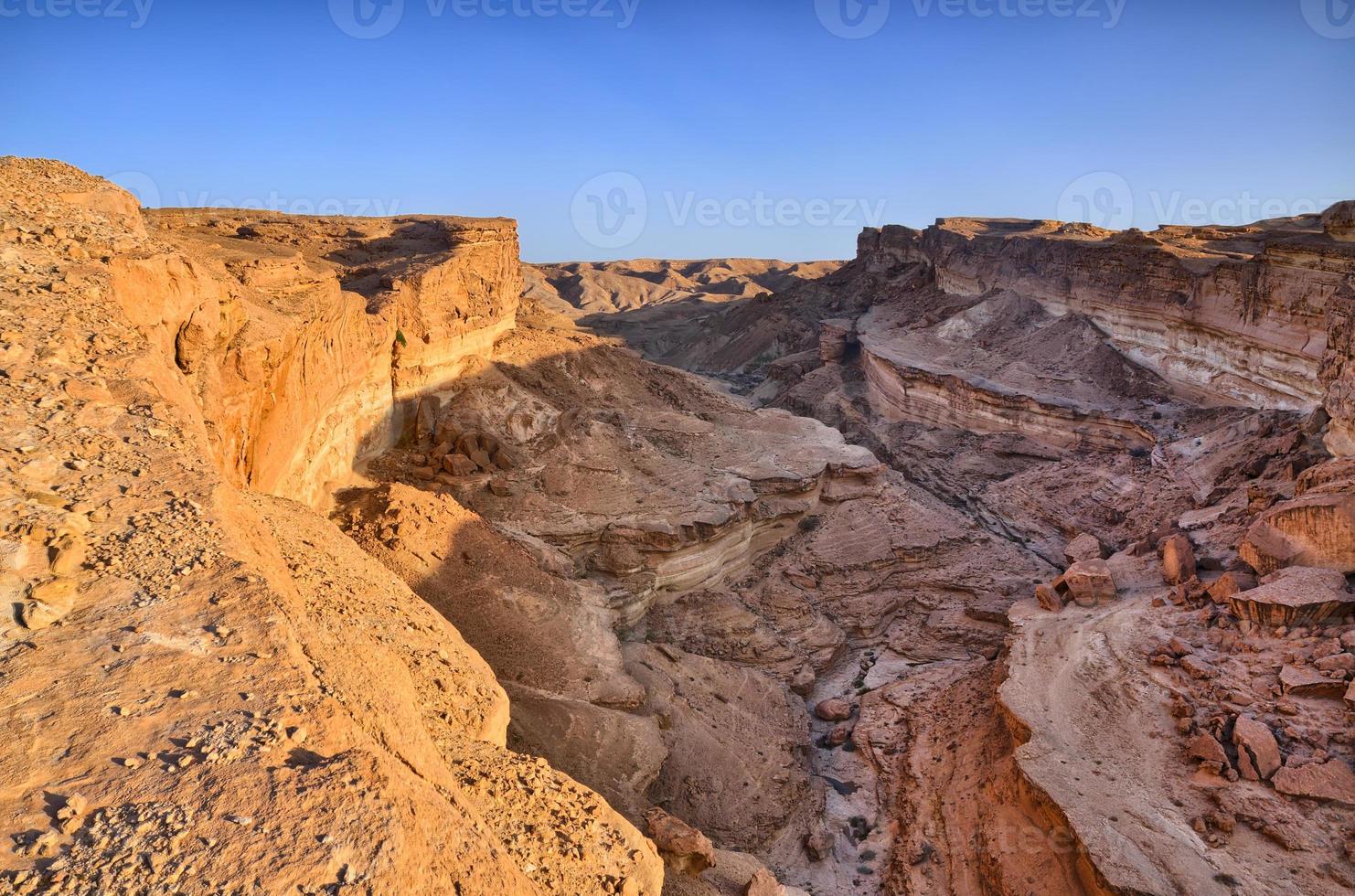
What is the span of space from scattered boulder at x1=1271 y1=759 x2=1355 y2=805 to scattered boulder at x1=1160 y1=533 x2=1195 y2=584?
380cm

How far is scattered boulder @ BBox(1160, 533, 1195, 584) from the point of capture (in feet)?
36.7

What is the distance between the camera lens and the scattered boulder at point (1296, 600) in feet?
29.0

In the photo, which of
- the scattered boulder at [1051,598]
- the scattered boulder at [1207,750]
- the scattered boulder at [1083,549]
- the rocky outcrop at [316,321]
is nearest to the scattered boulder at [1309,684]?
the scattered boulder at [1207,750]

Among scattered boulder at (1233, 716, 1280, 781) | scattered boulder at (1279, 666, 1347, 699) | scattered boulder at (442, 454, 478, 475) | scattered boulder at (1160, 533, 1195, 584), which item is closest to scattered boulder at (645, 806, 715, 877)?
scattered boulder at (1233, 716, 1280, 781)

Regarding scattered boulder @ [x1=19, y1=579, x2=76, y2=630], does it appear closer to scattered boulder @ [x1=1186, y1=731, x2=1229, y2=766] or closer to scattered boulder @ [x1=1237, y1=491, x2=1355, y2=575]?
scattered boulder @ [x1=1186, y1=731, x2=1229, y2=766]

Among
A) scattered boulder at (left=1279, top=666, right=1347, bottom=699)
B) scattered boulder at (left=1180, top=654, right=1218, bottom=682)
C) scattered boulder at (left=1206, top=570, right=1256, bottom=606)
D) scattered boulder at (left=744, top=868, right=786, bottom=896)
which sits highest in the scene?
scattered boulder at (left=1206, top=570, right=1256, bottom=606)

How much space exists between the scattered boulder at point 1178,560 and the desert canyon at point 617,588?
92mm

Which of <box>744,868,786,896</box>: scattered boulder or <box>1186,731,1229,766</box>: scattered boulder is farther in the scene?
<box>1186,731,1229,766</box>: scattered boulder

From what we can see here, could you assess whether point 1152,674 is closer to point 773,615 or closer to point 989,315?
point 773,615

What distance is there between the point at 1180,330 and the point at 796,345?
16.8 metres

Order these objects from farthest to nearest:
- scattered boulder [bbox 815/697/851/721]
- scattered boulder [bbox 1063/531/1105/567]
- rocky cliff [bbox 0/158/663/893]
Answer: scattered boulder [bbox 1063/531/1105/567]
scattered boulder [bbox 815/697/851/721]
rocky cliff [bbox 0/158/663/893]

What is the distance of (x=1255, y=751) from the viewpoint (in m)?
7.75

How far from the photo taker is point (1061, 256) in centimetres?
2594

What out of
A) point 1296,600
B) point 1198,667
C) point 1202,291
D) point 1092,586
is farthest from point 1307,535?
point 1202,291
